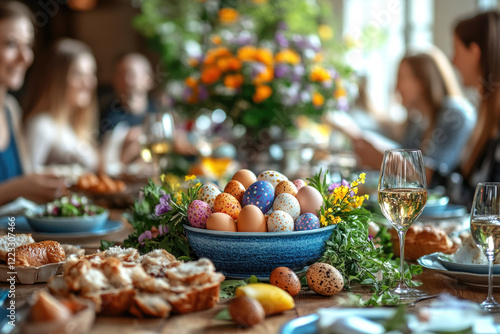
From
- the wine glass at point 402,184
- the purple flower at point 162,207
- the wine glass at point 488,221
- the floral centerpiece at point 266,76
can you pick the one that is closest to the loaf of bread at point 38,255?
the purple flower at point 162,207

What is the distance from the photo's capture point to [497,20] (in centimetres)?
242

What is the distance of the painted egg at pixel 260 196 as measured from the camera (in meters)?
0.99

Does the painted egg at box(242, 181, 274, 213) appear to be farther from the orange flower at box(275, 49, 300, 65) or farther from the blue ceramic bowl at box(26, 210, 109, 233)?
the orange flower at box(275, 49, 300, 65)

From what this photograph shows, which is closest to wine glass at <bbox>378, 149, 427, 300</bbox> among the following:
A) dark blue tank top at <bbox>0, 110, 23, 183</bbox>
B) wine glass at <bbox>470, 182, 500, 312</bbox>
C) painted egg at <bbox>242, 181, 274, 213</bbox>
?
wine glass at <bbox>470, 182, 500, 312</bbox>

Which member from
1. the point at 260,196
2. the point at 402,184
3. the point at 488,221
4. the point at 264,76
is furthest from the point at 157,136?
the point at 488,221

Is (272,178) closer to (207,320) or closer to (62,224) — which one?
(207,320)

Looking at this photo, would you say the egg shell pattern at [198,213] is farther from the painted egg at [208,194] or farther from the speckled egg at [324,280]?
the speckled egg at [324,280]

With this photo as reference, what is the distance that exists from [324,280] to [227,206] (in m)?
0.21

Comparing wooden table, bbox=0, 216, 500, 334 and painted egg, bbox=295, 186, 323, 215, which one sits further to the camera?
painted egg, bbox=295, 186, 323, 215

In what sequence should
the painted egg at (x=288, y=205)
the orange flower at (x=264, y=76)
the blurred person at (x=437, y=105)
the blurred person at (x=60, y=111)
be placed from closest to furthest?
the painted egg at (x=288, y=205), the orange flower at (x=264, y=76), the blurred person at (x=437, y=105), the blurred person at (x=60, y=111)

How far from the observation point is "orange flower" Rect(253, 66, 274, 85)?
2.18 m

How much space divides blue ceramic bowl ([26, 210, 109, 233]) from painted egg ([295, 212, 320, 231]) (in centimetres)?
69

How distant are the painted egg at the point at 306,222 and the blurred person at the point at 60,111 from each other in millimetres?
2696

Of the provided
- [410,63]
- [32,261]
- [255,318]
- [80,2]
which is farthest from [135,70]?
[255,318]
